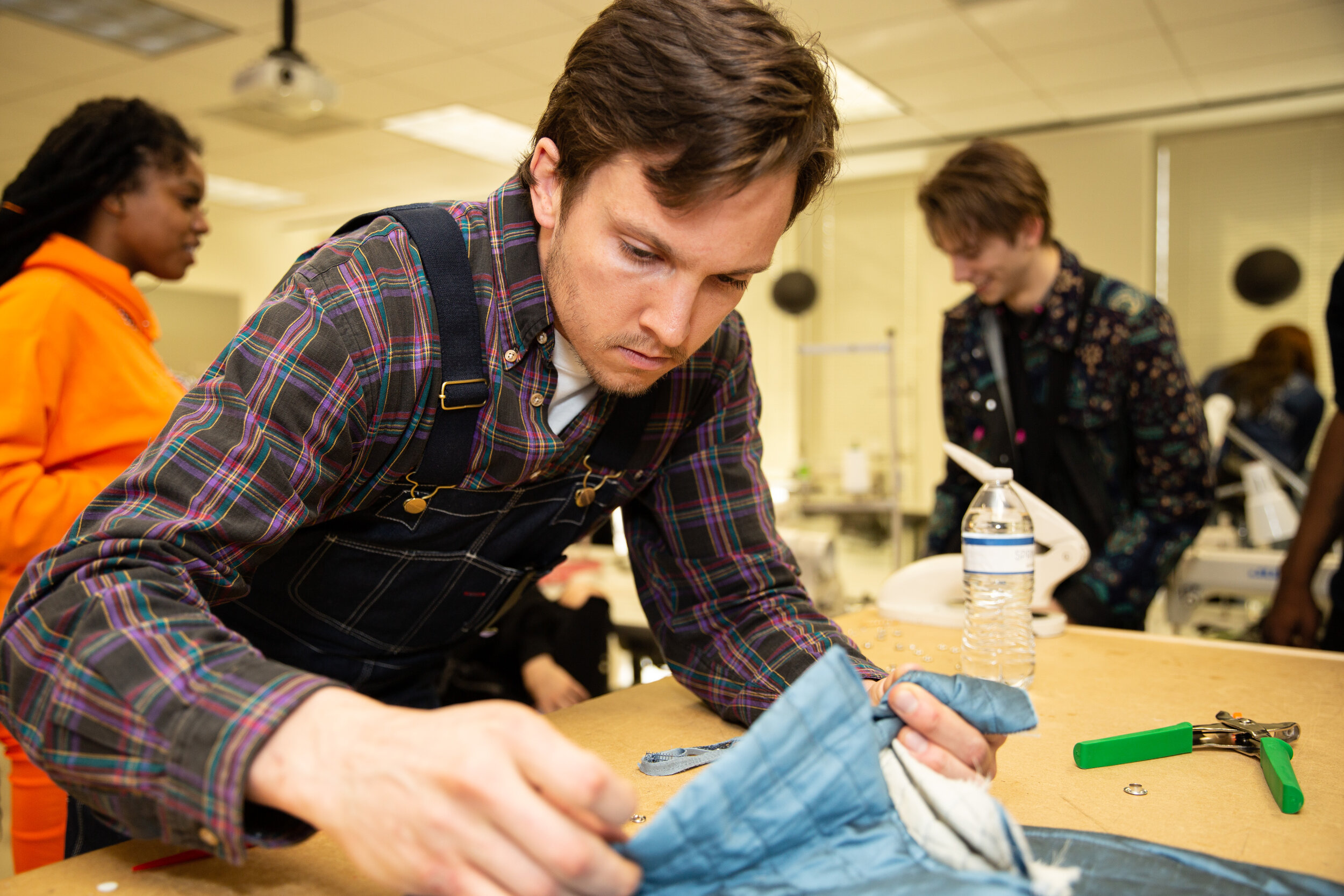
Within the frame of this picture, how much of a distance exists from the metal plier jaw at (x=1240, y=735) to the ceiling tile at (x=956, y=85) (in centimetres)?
439

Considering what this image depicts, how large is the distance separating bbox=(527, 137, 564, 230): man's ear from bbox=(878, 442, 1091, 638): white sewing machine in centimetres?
92

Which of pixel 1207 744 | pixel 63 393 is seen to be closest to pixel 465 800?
pixel 1207 744

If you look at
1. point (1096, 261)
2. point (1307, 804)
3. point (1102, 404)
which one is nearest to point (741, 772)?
point (1307, 804)

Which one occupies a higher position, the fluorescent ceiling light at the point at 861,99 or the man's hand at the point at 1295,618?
the fluorescent ceiling light at the point at 861,99

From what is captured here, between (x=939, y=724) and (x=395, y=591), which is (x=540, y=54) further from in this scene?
(x=939, y=724)

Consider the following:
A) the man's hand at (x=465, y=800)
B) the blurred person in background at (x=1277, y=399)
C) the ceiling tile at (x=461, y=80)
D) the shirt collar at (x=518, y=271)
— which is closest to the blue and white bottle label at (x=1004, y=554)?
the shirt collar at (x=518, y=271)

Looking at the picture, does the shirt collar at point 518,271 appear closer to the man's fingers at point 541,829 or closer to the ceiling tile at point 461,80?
the man's fingers at point 541,829

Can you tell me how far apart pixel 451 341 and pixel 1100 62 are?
191 inches

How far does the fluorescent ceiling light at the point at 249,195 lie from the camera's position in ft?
23.9

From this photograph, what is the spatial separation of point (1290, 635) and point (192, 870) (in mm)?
2087

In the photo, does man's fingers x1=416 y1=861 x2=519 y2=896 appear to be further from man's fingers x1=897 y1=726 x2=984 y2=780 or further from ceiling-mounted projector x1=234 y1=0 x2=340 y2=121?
ceiling-mounted projector x1=234 y1=0 x2=340 y2=121

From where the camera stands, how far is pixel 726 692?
1.09 metres

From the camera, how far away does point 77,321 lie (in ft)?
5.38

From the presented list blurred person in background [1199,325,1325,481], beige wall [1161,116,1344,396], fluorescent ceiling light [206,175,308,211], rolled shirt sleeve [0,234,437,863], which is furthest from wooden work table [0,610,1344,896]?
fluorescent ceiling light [206,175,308,211]
